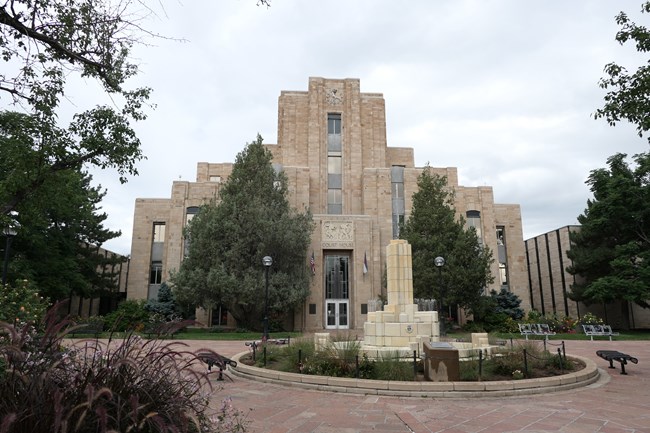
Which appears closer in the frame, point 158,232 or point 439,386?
point 439,386

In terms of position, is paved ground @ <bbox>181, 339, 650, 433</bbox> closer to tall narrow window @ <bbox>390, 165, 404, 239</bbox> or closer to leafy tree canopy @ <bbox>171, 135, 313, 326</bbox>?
leafy tree canopy @ <bbox>171, 135, 313, 326</bbox>

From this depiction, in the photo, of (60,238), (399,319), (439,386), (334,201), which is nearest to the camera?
(439,386)

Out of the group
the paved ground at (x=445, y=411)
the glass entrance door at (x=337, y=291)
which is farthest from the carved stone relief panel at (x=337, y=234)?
the paved ground at (x=445, y=411)

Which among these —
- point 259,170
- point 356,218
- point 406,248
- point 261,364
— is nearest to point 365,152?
point 356,218

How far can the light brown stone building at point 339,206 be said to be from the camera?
1359 inches

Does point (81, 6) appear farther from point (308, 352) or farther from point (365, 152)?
point (365, 152)

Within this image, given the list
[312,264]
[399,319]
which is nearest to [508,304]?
[312,264]

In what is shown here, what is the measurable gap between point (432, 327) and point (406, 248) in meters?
3.12

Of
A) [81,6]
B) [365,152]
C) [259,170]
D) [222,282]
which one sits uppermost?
[365,152]

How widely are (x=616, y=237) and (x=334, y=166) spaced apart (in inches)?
956

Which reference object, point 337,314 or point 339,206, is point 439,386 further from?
point 339,206

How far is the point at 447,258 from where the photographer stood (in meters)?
28.8

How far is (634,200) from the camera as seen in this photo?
3086cm

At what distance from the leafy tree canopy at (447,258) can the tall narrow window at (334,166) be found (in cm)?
1045
